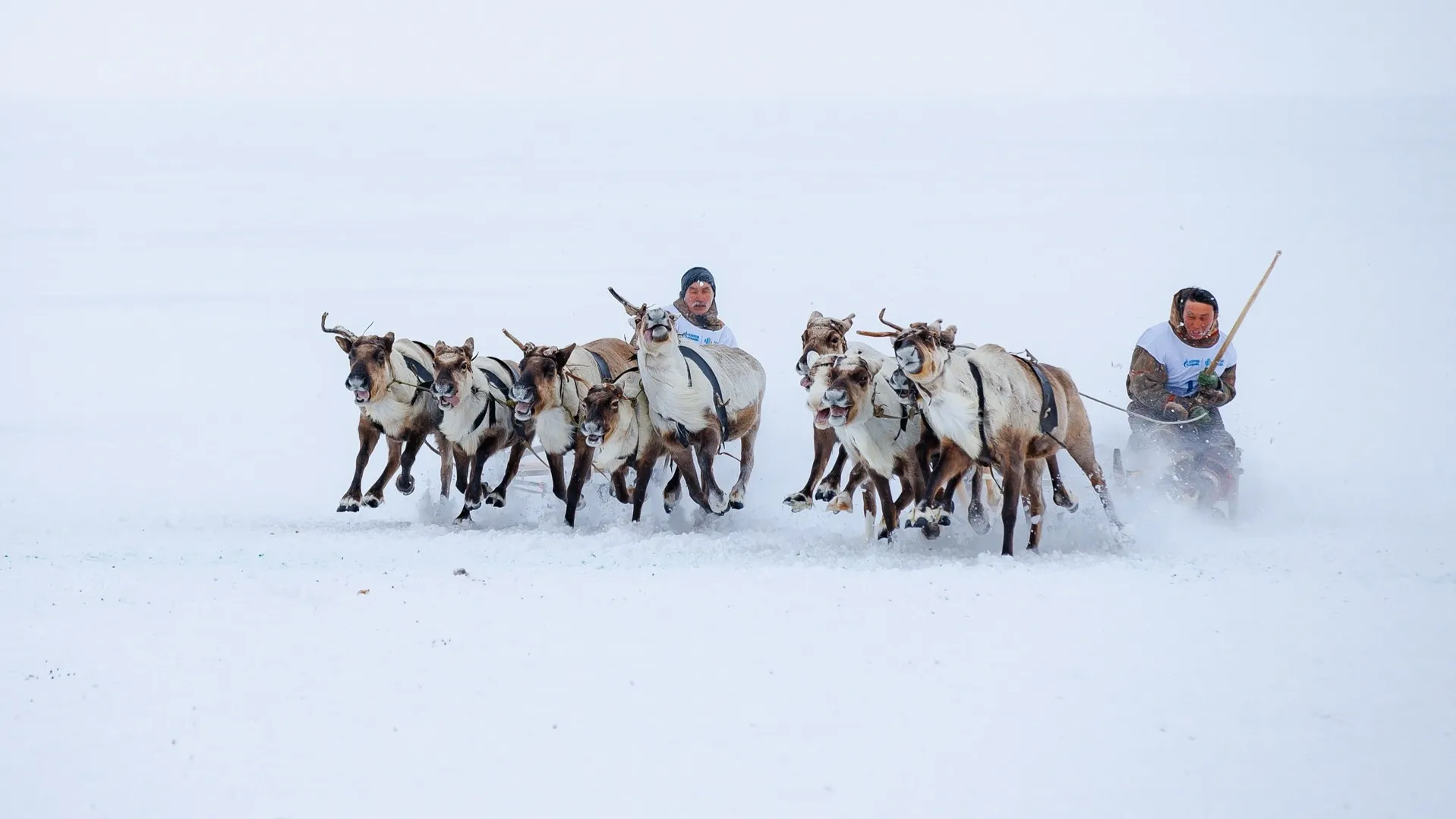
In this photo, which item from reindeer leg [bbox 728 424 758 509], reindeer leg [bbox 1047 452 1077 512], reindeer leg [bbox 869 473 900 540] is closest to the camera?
reindeer leg [bbox 869 473 900 540]

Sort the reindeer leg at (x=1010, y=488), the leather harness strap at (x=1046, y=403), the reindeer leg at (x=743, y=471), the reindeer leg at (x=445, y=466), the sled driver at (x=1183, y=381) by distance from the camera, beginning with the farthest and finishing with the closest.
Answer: the reindeer leg at (x=445, y=466) → the reindeer leg at (x=743, y=471) → the sled driver at (x=1183, y=381) → the leather harness strap at (x=1046, y=403) → the reindeer leg at (x=1010, y=488)

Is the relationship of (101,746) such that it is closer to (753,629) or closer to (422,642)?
(422,642)

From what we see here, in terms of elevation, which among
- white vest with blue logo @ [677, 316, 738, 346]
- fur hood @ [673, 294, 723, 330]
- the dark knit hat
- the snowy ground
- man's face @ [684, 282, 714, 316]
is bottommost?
the snowy ground

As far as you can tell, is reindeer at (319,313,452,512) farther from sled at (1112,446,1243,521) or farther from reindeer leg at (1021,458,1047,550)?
sled at (1112,446,1243,521)

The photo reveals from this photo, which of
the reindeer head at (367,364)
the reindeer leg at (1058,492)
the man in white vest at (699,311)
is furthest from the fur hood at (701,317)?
the reindeer leg at (1058,492)

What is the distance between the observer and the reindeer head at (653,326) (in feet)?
32.9

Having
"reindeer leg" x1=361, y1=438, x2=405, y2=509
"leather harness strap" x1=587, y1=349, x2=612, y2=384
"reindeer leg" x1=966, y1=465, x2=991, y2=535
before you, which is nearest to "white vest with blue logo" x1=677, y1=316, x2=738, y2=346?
"leather harness strap" x1=587, y1=349, x2=612, y2=384

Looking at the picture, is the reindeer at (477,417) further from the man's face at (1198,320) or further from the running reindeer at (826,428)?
the man's face at (1198,320)

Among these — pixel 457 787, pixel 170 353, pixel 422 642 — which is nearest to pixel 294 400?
pixel 170 353

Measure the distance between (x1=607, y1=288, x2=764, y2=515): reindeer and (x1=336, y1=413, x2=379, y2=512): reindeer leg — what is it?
2.24 meters

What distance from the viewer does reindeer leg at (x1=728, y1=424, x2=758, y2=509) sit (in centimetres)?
1082

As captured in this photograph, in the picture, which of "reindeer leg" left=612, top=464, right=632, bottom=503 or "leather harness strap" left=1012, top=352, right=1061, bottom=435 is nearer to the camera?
"leather harness strap" left=1012, top=352, right=1061, bottom=435

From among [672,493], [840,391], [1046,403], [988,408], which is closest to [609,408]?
[672,493]

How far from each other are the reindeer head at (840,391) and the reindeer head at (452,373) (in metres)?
2.73
